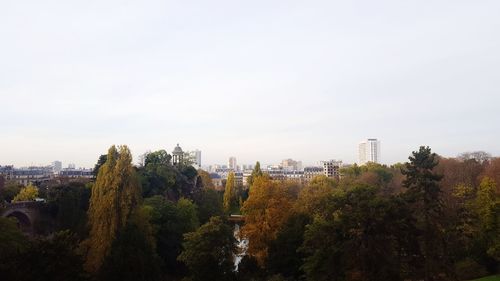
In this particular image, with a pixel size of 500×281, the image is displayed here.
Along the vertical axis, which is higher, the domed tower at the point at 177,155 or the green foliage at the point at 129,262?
the domed tower at the point at 177,155

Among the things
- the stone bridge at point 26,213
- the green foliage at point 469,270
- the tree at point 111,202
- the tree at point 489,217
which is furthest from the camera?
the stone bridge at point 26,213

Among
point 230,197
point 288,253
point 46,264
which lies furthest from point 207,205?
point 230,197

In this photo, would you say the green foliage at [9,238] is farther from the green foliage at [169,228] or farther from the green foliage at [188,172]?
the green foliage at [188,172]

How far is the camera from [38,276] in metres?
15.4

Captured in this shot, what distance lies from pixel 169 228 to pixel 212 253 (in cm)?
1131

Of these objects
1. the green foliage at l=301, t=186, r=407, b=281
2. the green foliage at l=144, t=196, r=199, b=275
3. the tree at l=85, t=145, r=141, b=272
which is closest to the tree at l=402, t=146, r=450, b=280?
the green foliage at l=301, t=186, r=407, b=281

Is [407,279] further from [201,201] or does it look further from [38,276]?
[201,201]

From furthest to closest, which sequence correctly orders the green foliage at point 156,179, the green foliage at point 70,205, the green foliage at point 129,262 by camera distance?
the green foliage at point 156,179, the green foliage at point 70,205, the green foliage at point 129,262

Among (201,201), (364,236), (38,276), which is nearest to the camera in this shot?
(38,276)

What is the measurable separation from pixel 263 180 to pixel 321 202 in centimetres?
452

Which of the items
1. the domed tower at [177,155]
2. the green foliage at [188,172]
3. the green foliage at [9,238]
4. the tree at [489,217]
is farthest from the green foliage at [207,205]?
the tree at [489,217]

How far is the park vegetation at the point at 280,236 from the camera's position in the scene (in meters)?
18.5

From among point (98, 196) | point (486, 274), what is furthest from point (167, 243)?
point (486, 274)

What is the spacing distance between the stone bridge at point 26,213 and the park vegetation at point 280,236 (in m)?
2.68
